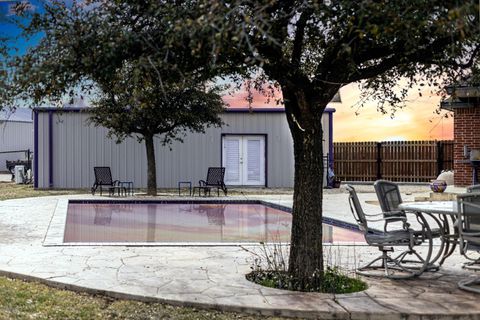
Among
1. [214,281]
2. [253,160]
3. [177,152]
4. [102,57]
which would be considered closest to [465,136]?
[253,160]

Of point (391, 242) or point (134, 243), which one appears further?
point (134, 243)

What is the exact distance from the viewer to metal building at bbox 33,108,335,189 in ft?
64.5

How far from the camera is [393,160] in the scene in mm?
23594

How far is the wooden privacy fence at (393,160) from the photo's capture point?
74.6ft

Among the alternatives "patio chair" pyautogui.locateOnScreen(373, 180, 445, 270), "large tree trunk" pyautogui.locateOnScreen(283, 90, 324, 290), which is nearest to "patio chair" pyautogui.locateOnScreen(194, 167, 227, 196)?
"patio chair" pyautogui.locateOnScreen(373, 180, 445, 270)

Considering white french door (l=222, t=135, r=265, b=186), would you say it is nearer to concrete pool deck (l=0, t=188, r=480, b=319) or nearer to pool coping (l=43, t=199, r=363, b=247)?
pool coping (l=43, t=199, r=363, b=247)

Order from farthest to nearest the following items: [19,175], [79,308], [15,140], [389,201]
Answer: [15,140], [19,175], [389,201], [79,308]

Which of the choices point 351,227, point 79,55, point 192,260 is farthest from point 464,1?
point 351,227

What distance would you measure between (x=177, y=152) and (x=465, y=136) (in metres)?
9.76

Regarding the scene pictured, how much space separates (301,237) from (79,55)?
2.39 metres

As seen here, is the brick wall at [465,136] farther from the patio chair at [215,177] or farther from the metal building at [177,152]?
the patio chair at [215,177]

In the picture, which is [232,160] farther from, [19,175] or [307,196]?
[307,196]

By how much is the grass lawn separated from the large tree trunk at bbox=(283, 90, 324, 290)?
91 cm

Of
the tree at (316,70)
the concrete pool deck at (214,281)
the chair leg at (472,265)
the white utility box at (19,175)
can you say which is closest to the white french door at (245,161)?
the white utility box at (19,175)
